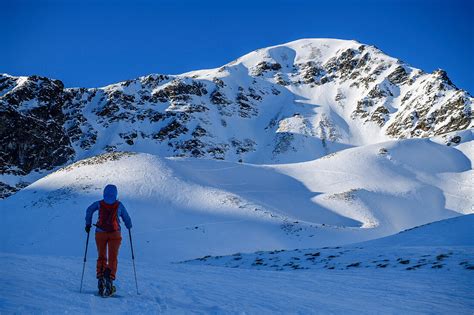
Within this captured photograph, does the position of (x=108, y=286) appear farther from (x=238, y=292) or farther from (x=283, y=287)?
(x=283, y=287)

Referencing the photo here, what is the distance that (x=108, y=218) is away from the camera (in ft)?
27.6

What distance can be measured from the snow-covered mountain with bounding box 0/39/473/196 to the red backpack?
269 feet

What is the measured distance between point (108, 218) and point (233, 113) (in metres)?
121

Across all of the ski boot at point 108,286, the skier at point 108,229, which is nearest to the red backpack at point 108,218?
the skier at point 108,229

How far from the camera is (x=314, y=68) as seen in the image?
517ft

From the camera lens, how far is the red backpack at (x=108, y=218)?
27.5ft

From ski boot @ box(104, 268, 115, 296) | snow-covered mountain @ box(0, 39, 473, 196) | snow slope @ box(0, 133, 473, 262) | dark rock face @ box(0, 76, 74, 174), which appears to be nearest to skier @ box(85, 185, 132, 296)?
ski boot @ box(104, 268, 115, 296)

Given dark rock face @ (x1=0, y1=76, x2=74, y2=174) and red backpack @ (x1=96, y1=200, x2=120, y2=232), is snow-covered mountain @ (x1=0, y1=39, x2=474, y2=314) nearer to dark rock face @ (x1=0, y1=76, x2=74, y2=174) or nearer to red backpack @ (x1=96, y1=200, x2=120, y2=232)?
dark rock face @ (x1=0, y1=76, x2=74, y2=174)

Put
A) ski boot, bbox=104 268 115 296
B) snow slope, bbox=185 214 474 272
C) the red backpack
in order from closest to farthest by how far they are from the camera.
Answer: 1. ski boot, bbox=104 268 115 296
2. the red backpack
3. snow slope, bbox=185 214 474 272

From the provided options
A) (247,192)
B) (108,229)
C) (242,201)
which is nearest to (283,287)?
(108,229)

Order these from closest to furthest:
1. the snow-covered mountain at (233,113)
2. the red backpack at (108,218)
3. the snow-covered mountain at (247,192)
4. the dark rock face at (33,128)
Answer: the red backpack at (108,218) < the snow-covered mountain at (247,192) < the dark rock face at (33,128) < the snow-covered mountain at (233,113)

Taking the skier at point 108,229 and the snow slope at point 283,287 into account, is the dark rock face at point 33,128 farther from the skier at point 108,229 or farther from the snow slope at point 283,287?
the skier at point 108,229

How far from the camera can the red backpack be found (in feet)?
27.5

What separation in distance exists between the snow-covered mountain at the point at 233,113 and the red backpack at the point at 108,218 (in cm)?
8210
